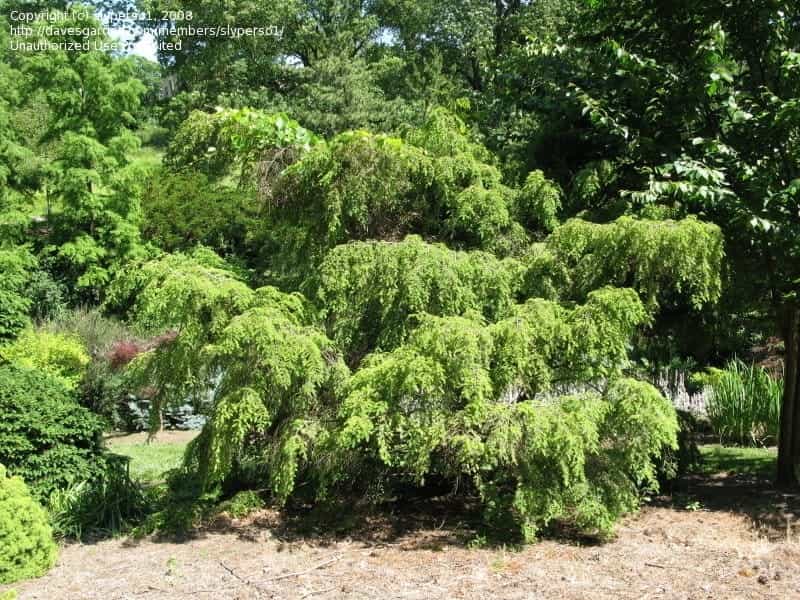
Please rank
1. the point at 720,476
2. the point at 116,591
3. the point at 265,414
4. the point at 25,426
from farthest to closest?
the point at 720,476
the point at 25,426
the point at 265,414
the point at 116,591

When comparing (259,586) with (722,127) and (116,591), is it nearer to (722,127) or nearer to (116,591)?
(116,591)

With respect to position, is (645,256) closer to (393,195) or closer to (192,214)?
(393,195)

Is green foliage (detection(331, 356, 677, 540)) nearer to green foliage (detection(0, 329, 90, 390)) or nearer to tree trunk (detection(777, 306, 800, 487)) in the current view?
tree trunk (detection(777, 306, 800, 487))

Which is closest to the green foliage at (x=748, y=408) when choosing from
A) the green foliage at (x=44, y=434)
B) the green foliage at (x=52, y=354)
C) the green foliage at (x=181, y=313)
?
the green foliage at (x=181, y=313)

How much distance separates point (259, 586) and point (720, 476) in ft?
16.1

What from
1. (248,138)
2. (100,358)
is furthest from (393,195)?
(100,358)

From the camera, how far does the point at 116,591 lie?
4.77m

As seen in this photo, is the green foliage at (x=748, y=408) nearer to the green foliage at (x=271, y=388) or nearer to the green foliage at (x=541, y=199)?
the green foliage at (x=541, y=199)

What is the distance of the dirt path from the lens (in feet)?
15.3

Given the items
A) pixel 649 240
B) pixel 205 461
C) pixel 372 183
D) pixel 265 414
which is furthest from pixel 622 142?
pixel 205 461

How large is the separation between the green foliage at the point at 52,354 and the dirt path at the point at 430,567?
19.5ft

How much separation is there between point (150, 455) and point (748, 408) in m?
7.49

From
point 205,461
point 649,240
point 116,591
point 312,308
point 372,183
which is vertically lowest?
point 116,591

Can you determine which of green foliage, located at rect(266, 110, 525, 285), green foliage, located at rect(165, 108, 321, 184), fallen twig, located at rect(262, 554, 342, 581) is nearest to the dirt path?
fallen twig, located at rect(262, 554, 342, 581)
